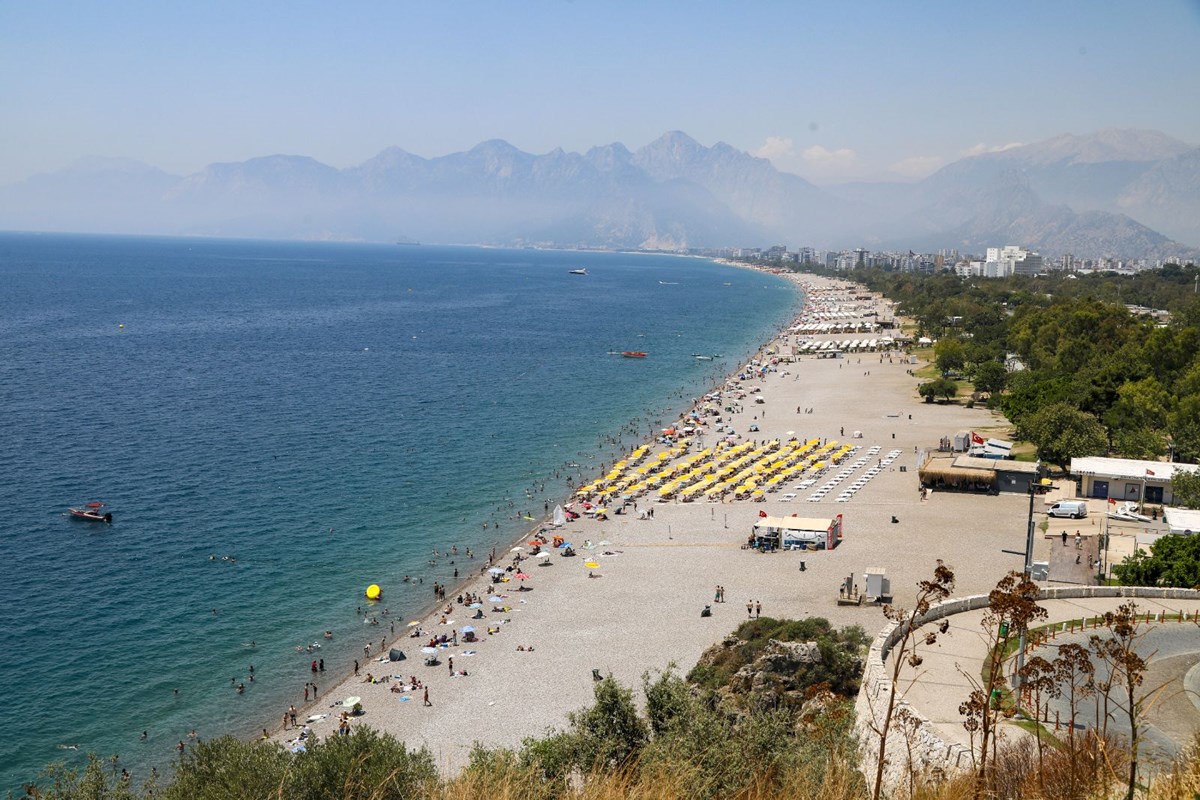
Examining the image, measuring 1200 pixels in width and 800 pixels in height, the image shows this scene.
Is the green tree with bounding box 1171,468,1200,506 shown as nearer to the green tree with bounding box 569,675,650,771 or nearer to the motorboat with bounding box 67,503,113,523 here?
the green tree with bounding box 569,675,650,771

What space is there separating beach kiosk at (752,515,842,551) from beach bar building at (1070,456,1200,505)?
11422 mm

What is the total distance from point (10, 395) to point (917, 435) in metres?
61.1

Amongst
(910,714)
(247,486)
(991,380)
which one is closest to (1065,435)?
(991,380)

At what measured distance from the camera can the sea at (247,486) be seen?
25562 mm

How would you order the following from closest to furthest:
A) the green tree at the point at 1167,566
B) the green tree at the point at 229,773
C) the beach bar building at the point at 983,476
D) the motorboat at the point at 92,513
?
1. the green tree at the point at 229,773
2. the green tree at the point at 1167,566
3. the motorboat at the point at 92,513
4. the beach bar building at the point at 983,476

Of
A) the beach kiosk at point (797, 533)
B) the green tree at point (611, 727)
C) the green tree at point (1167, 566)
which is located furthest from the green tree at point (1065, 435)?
the green tree at point (611, 727)

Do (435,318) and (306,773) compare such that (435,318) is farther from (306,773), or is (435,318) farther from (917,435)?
(306,773)

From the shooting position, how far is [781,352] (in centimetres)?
9506

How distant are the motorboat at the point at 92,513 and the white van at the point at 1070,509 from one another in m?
38.9

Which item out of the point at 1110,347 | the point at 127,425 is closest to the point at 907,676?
the point at 127,425

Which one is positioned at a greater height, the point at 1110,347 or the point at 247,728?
the point at 1110,347

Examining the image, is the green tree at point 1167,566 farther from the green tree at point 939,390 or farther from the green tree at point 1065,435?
the green tree at point 939,390

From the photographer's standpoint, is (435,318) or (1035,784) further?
(435,318)

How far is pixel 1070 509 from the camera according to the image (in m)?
35.8
